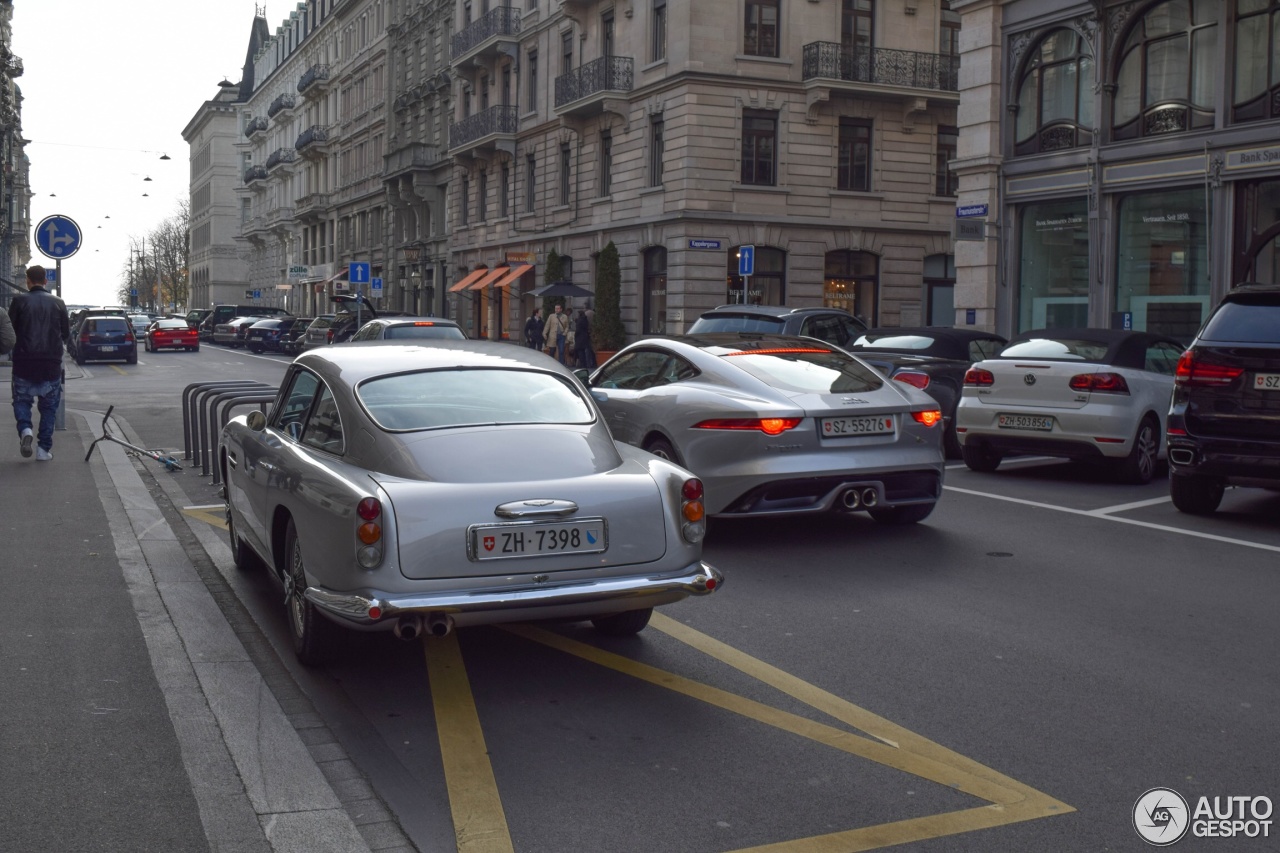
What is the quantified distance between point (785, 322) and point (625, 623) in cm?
1223

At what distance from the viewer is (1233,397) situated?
10.3 m

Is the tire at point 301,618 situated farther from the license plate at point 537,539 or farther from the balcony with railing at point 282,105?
the balcony with railing at point 282,105

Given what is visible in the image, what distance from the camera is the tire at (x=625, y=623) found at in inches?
261

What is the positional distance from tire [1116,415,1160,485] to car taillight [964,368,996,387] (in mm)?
1409

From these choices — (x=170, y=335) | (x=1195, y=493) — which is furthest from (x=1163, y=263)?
(x=170, y=335)

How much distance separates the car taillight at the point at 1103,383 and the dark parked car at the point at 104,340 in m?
35.9

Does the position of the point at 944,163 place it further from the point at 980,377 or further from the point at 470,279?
the point at 980,377

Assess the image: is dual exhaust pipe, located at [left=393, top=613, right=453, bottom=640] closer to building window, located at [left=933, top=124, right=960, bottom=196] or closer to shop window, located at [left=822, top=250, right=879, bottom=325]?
shop window, located at [left=822, top=250, right=879, bottom=325]

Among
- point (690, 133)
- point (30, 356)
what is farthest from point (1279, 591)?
point (690, 133)

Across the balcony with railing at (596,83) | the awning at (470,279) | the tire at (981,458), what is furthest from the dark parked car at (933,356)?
the awning at (470,279)

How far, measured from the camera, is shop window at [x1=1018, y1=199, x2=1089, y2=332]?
24.8 m

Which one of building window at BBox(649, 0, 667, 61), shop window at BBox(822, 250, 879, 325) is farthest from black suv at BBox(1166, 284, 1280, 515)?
building window at BBox(649, 0, 667, 61)

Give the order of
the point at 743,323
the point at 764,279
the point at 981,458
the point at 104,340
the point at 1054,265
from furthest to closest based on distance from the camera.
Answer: the point at 104,340 < the point at 764,279 < the point at 1054,265 < the point at 743,323 < the point at 981,458

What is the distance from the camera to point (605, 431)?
644 cm
